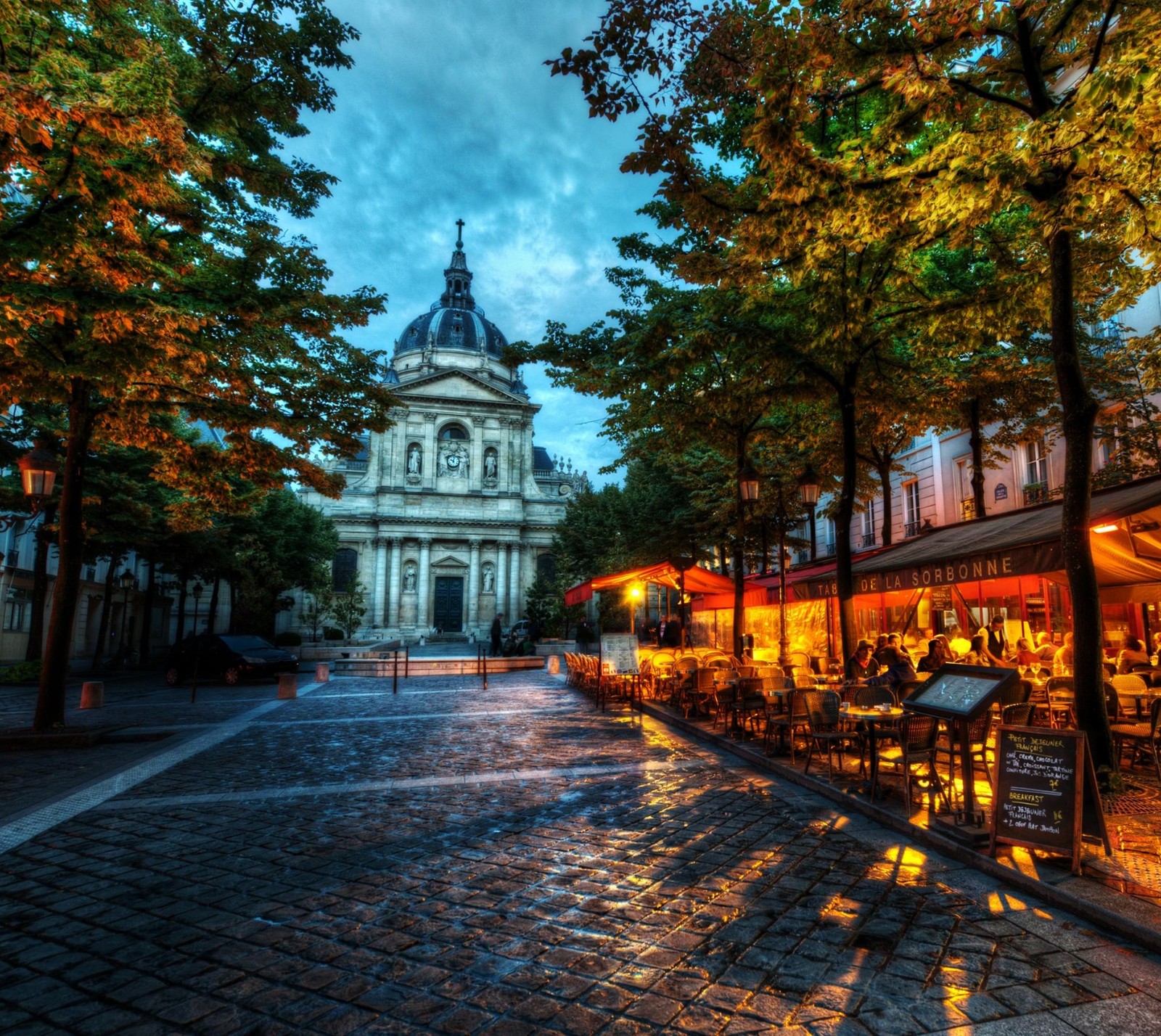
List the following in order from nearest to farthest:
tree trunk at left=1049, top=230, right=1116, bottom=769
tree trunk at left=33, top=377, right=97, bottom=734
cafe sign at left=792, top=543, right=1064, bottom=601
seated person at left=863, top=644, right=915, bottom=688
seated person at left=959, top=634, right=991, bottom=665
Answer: tree trunk at left=1049, top=230, right=1116, bottom=769 → cafe sign at left=792, top=543, right=1064, bottom=601 → seated person at left=863, top=644, right=915, bottom=688 → tree trunk at left=33, top=377, right=97, bottom=734 → seated person at left=959, top=634, right=991, bottom=665

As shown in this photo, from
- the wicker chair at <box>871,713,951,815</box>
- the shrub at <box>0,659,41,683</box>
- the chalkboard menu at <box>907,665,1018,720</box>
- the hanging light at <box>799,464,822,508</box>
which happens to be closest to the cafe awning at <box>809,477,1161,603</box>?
the hanging light at <box>799,464,822,508</box>

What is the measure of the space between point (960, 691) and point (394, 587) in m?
48.0

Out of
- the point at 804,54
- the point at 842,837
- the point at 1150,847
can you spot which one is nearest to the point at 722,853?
the point at 842,837

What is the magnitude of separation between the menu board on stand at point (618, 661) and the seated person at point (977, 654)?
611cm

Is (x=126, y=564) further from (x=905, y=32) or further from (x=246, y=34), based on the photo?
(x=905, y=32)

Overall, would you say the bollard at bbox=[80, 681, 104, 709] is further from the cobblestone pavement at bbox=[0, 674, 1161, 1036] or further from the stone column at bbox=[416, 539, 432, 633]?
the stone column at bbox=[416, 539, 432, 633]

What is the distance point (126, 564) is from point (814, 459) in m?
38.8

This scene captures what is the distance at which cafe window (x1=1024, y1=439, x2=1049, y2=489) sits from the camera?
727 inches

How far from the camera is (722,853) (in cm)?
505

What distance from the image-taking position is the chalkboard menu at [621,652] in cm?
1419

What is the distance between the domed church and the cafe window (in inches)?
1428

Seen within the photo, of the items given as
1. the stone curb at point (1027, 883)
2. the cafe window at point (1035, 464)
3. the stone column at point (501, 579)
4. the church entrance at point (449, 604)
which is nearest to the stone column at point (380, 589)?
the church entrance at point (449, 604)

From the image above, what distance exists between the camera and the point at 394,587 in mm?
50094

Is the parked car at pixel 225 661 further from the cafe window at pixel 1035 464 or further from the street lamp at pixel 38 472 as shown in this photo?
the cafe window at pixel 1035 464
